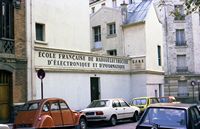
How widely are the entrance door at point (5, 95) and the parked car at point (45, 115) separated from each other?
14.1 feet

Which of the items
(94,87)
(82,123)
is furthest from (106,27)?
(82,123)

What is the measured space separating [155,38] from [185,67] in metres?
15.8

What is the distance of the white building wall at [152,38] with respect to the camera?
34041 millimetres

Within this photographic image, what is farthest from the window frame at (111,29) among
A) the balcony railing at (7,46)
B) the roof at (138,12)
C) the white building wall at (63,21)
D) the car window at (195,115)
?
the car window at (195,115)

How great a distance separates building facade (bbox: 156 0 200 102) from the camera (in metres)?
49.3

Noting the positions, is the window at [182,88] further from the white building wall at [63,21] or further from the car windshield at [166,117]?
the car windshield at [166,117]

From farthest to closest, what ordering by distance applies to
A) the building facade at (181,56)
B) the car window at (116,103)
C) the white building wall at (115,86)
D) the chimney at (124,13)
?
the building facade at (181,56) < the chimney at (124,13) < the white building wall at (115,86) < the car window at (116,103)

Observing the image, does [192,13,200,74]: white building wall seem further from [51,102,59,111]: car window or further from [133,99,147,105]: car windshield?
[51,102,59,111]: car window

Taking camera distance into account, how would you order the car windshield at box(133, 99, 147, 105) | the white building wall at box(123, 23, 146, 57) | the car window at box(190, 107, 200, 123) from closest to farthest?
1. the car window at box(190, 107, 200, 123)
2. the car windshield at box(133, 99, 147, 105)
3. the white building wall at box(123, 23, 146, 57)

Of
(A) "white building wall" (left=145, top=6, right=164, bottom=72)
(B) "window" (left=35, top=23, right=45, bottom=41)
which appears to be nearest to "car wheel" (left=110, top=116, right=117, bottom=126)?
(B) "window" (left=35, top=23, right=45, bottom=41)

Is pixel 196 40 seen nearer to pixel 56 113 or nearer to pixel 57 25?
pixel 57 25

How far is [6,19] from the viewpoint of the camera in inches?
851

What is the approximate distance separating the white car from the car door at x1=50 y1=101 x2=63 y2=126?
3970 mm

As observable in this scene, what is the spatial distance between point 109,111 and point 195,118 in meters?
11.7
